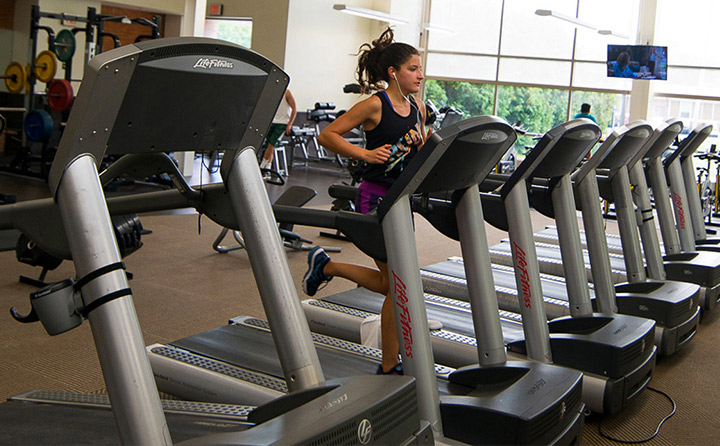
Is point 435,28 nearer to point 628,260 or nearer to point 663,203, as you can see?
point 663,203

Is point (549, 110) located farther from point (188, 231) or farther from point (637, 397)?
point (637, 397)

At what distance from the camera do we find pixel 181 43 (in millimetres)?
1615

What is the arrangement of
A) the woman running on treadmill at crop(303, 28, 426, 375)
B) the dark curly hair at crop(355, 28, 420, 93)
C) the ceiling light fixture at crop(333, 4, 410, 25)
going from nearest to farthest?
the woman running on treadmill at crop(303, 28, 426, 375) → the dark curly hair at crop(355, 28, 420, 93) → the ceiling light fixture at crop(333, 4, 410, 25)

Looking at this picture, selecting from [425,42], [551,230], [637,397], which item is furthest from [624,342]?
[425,42]

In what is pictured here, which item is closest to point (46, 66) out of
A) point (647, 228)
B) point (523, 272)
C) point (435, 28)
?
point (435, 28)

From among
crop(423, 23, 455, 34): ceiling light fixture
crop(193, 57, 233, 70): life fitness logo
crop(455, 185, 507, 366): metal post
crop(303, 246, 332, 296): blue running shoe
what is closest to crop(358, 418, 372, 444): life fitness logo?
crop(193, 57, 233, 70): life fitness logo

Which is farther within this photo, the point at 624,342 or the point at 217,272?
the point at 217,272

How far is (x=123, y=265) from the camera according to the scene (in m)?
1.55

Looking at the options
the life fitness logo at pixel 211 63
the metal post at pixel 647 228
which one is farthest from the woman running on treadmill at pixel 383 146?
the metal post at pixel 647 228

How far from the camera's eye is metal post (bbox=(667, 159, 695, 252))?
5348 millimetres

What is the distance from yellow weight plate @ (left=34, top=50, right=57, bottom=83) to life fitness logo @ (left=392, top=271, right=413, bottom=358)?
7.06 meters

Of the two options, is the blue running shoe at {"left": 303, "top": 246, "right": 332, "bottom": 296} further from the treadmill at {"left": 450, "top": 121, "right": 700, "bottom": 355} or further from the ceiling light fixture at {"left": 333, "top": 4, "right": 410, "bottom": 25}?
the ceiling light fixture at {"left": 333, "top": 4, "right": 410, "bottom": 25}

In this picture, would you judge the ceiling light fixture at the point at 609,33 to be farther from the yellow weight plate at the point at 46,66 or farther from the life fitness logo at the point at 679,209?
the yellow weight plate at the point at 46,66

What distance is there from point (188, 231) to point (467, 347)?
3676mm
